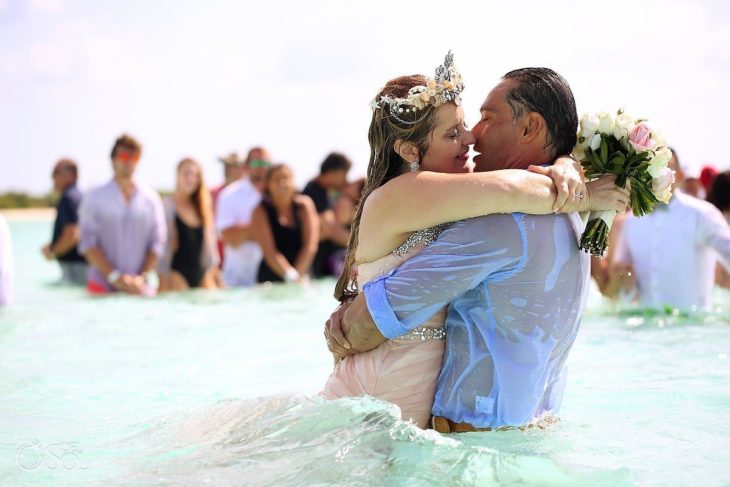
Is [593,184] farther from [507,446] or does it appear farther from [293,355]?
[293,355]

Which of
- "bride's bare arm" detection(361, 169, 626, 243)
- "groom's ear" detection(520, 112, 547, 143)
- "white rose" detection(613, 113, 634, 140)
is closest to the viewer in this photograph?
"bride's bare arm" detection(361, 169, 626, 243)

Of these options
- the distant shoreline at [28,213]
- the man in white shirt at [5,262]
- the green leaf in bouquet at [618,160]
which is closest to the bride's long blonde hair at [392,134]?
the green leaf in bouquet at [618,160]

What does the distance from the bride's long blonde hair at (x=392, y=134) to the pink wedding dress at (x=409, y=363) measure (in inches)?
11.9

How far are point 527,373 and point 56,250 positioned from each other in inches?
458

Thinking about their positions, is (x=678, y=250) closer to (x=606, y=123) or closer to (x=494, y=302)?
(x=606, y=123)

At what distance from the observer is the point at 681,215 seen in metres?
8.35

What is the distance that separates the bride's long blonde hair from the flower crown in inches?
0.6

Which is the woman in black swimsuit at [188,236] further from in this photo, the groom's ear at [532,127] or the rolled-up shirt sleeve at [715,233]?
the groom's ear at [532,127]

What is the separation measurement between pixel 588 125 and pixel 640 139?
22 cm

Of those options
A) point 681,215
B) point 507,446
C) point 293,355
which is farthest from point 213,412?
point 681,215

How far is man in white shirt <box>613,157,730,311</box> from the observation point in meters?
8.26

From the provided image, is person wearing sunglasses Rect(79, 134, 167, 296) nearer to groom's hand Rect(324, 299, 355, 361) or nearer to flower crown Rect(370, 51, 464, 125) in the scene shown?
groom's hand Rect(324, 299, 355, 361)

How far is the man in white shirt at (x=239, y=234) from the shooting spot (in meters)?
11.9

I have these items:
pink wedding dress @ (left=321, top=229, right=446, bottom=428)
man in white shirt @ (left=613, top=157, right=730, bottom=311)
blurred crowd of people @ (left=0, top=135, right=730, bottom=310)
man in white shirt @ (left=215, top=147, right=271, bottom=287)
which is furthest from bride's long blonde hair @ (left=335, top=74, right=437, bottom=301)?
man in white shirt @ (left=215, top=147, right=271, bottom=287)
